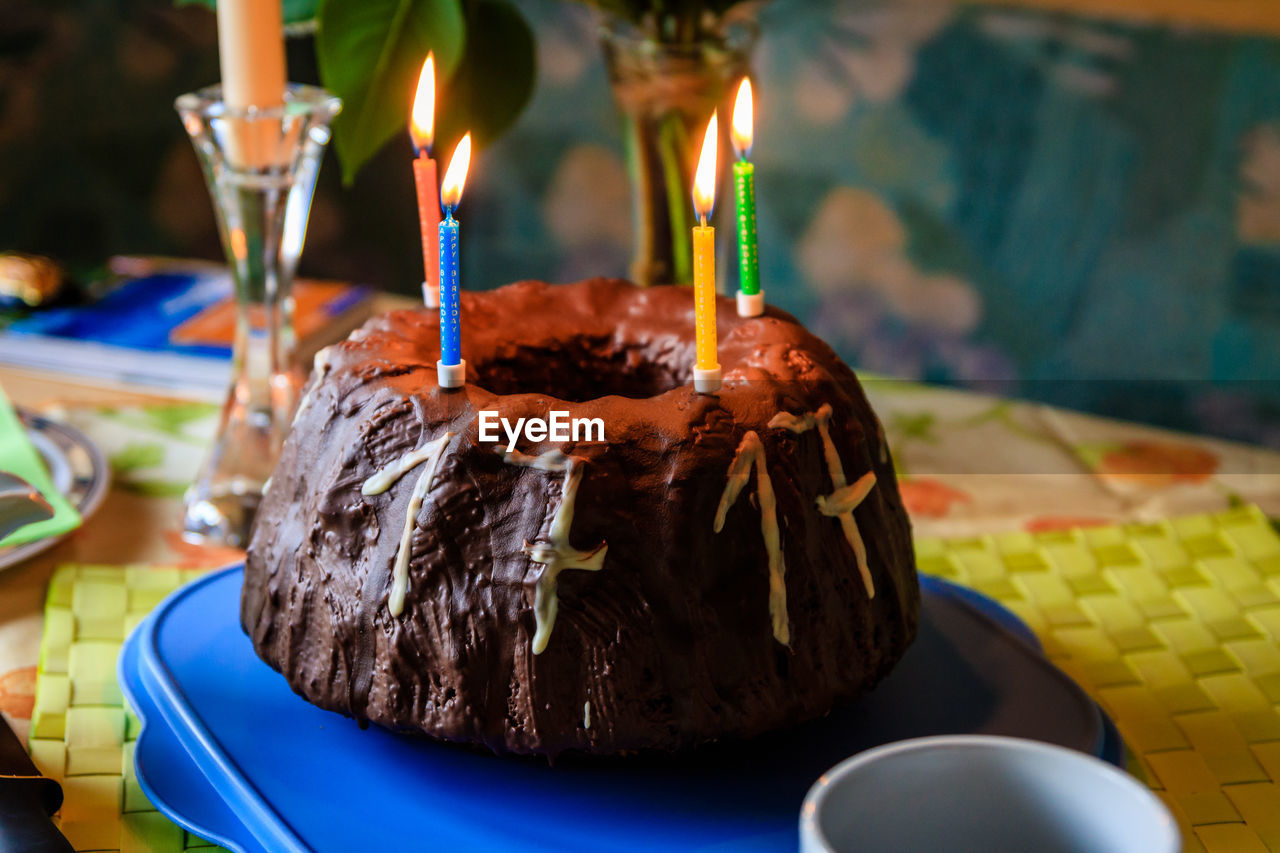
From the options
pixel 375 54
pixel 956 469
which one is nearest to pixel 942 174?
pixel 956 469

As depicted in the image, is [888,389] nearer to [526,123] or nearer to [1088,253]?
[1088,253]

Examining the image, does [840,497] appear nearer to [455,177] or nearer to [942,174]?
[455,177]

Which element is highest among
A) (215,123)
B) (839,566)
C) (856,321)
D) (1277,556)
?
(215,123)

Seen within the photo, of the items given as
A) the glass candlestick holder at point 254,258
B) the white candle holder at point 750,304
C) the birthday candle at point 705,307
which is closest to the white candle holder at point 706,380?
the birthday candle at point 705,307

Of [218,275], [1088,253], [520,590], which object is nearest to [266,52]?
[520,590]

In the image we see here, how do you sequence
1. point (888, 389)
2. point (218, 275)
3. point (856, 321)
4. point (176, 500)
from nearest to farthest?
point (176, 500), point (888, 389), point (218, 275), point (856, 321)

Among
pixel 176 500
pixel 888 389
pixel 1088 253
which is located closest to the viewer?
pixel 176 500
